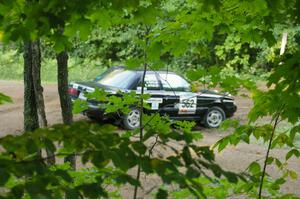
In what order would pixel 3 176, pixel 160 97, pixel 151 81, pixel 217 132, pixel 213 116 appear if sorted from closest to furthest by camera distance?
pixel 3 176, pixel 151 81, pixel 160 97, pixel 217 132, pixel 213 116

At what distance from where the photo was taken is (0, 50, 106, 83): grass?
939 inches

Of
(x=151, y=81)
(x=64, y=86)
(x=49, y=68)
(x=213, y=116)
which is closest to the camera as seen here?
(x=64, y=86)

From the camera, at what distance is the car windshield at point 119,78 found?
1205 centimetres

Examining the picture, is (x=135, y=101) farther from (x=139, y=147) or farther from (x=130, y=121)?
Answer: (x=130, y=121)

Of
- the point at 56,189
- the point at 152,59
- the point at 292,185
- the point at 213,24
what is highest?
the point at 213,24

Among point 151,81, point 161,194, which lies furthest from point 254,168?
point 151,81

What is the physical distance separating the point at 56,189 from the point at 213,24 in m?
1.88

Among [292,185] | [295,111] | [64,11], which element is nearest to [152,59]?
[295,111]

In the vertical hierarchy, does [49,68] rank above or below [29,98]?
below

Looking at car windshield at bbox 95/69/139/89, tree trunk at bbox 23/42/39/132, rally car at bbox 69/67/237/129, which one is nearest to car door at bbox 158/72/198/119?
rally car at bbox 69/67/237/129

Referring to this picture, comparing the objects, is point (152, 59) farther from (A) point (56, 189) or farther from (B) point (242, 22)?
(A) point (56, 189)

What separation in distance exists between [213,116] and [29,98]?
8.74 meters

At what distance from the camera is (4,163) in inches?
70.5

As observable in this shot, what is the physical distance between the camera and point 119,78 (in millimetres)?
12344
